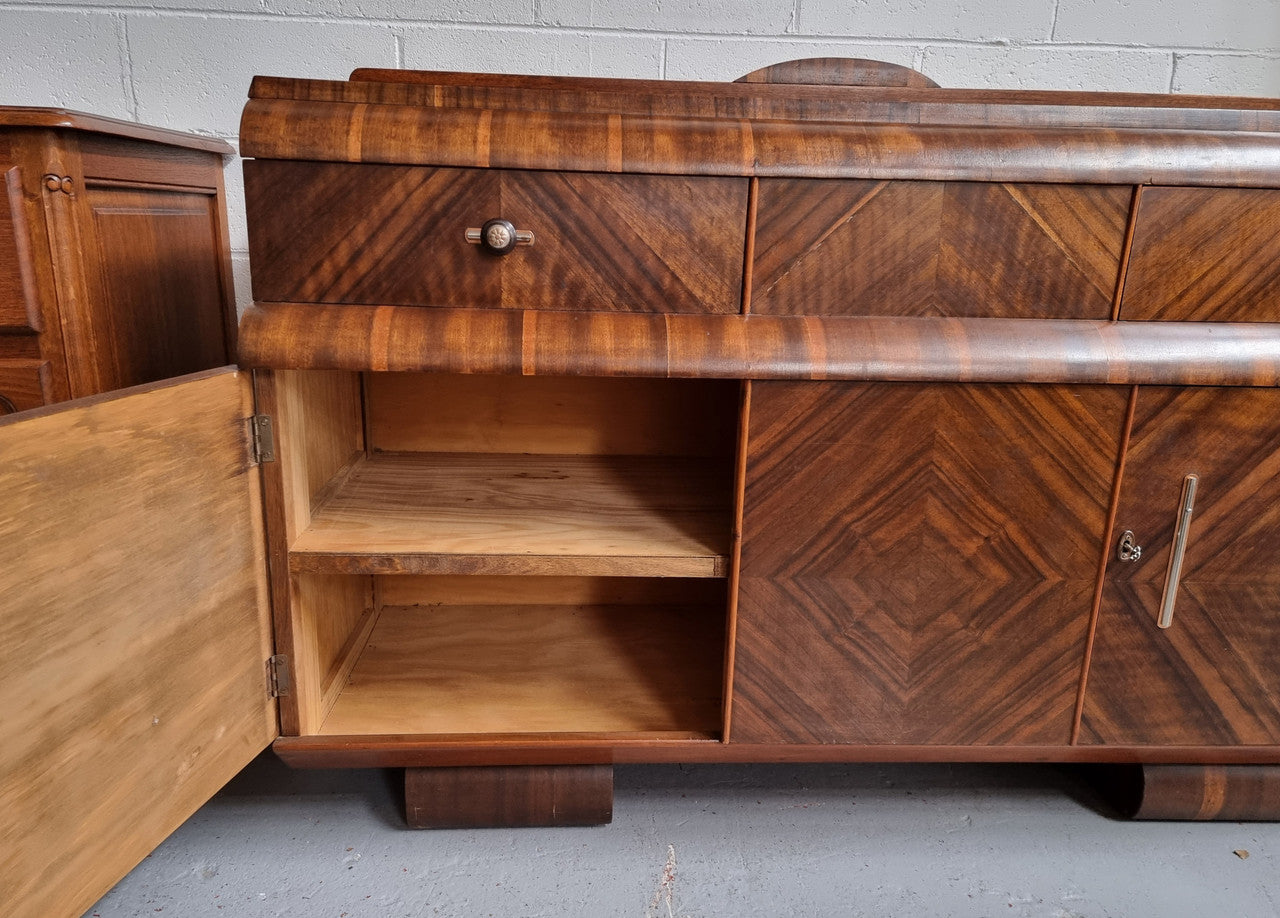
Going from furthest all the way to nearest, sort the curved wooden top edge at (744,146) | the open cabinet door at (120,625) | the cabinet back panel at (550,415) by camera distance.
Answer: the cabinet back panel at (550,415) → the curved wooden top edge at (744,146) → the open cabinet door at (120,625)

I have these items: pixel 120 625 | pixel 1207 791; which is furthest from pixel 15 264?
pixel 1207 791

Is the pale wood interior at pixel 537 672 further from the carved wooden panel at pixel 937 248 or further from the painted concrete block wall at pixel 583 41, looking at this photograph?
the painted concrete block wall at pixel 583 41

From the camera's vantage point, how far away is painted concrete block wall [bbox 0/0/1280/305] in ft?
4.22

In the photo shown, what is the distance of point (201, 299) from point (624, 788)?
953mm

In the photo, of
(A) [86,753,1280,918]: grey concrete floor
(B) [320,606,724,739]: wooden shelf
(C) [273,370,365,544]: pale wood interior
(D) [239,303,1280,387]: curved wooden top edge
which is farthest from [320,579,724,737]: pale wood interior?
(D) [239,303,1280,387]: curved wooden top edge

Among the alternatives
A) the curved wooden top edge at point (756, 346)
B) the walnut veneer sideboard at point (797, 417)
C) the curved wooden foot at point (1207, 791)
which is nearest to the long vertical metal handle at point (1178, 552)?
the walnut veneer sideboard at point (797, 417)

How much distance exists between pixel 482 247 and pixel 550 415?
48cm

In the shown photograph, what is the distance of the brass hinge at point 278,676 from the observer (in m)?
0.92

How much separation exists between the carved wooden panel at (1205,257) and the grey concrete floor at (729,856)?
646 millimetres

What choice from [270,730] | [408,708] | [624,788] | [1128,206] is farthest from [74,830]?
[1128,206]

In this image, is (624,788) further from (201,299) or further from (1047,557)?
(201,299)

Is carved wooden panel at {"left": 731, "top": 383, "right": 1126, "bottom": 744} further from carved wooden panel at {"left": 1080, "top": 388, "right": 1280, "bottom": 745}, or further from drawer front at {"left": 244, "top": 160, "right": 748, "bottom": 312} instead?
drawer front at {"left": 244, "top": 160, "right": 748, "bottom": 312}

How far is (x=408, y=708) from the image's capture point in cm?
104

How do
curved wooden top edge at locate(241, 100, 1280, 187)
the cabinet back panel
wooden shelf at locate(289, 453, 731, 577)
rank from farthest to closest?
the cabinet back panel → wooden shelf at locate(289, 453, 731, 577) → curved wooden top edge at locate(241, 100, 1280, 187)
